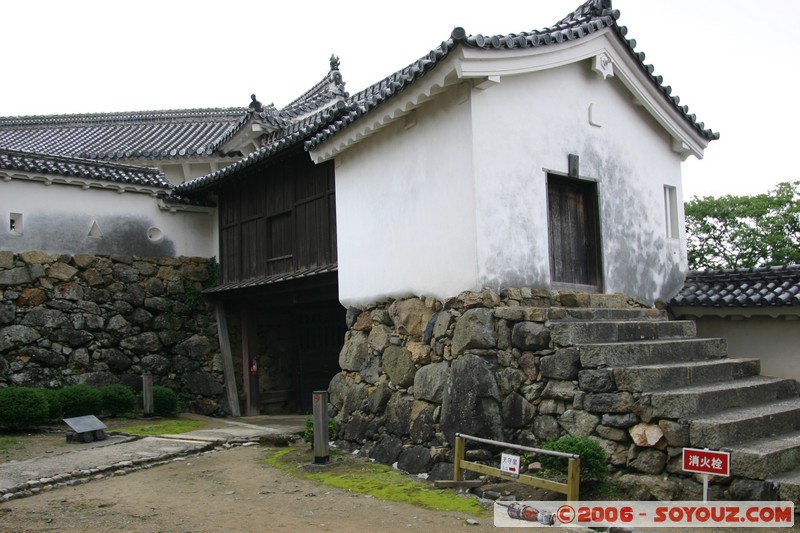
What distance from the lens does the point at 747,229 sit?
23484 millimetres

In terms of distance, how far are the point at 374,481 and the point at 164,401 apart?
7.76 meters

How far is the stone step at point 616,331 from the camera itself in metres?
7.71

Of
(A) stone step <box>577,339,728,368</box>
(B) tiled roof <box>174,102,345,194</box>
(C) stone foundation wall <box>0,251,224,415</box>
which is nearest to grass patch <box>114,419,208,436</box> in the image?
(C) stone foundation wall <box>0,251,224,415</box>

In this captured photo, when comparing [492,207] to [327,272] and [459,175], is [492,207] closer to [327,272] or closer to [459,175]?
[459,175]

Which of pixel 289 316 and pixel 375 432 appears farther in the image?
pixel 289 316

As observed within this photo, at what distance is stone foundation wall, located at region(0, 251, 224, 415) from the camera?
43.9 feet

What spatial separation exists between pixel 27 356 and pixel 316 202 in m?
6.59

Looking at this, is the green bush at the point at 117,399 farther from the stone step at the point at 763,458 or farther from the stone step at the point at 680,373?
the stone step at the point at 763,458

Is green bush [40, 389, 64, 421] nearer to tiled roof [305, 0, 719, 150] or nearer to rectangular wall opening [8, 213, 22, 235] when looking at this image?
rectangular wall opening [8, 213, 22, 235]

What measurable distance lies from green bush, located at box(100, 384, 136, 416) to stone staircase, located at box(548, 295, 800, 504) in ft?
31.1

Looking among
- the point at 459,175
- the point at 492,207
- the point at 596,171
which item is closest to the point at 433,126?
the point at 459,175

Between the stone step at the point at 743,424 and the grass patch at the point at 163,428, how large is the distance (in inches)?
354

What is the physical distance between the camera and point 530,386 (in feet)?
25.9

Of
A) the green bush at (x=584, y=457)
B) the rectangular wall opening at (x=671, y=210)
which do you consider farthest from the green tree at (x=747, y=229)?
the green bush at (x=584, y=457)
